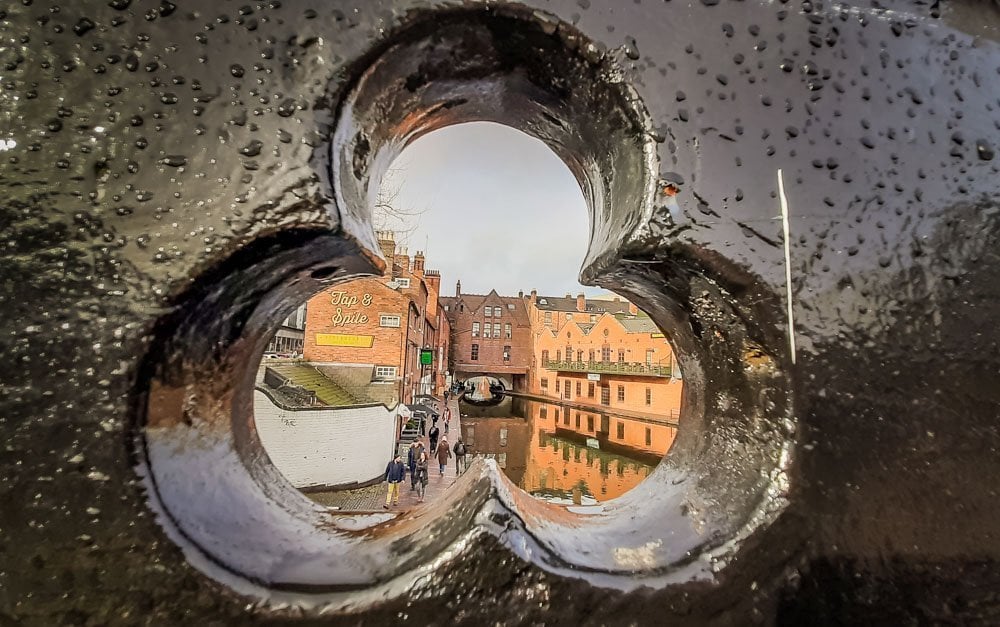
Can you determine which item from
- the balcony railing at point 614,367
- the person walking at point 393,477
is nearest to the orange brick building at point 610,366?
the balcony railing at point 614,367

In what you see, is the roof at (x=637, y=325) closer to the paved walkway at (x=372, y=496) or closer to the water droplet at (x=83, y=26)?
the paved walkway at (x=372, y=496)

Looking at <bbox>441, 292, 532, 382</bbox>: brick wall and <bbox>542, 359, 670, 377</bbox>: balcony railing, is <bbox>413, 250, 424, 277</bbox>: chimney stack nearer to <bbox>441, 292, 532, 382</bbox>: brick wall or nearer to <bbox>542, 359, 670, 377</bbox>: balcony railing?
<bbox>542, 359, 670, 377</bbox>: balcony railing

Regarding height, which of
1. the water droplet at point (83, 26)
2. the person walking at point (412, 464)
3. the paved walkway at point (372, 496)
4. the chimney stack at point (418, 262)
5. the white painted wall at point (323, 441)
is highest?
the chimney stack at point (418, 262)

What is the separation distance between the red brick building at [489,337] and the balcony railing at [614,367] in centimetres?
1277

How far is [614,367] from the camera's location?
98.9 feet

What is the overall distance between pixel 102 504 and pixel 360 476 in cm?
1357

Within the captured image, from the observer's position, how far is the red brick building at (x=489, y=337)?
169ft

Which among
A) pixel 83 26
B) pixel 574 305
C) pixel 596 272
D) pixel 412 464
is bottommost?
pixel 412 464

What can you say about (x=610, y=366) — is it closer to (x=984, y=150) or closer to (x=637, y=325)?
(x=637, y=325)

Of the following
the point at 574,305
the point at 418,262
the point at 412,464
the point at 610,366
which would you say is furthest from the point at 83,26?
the point at 574,305

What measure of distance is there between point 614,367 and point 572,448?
20.1 feet

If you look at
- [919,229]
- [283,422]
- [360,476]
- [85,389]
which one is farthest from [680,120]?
[360,476]

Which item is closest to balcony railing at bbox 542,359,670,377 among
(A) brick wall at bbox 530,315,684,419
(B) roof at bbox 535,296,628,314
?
(A) brick wall at bbox 530,315,684,419

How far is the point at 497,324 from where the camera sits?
173 feet
